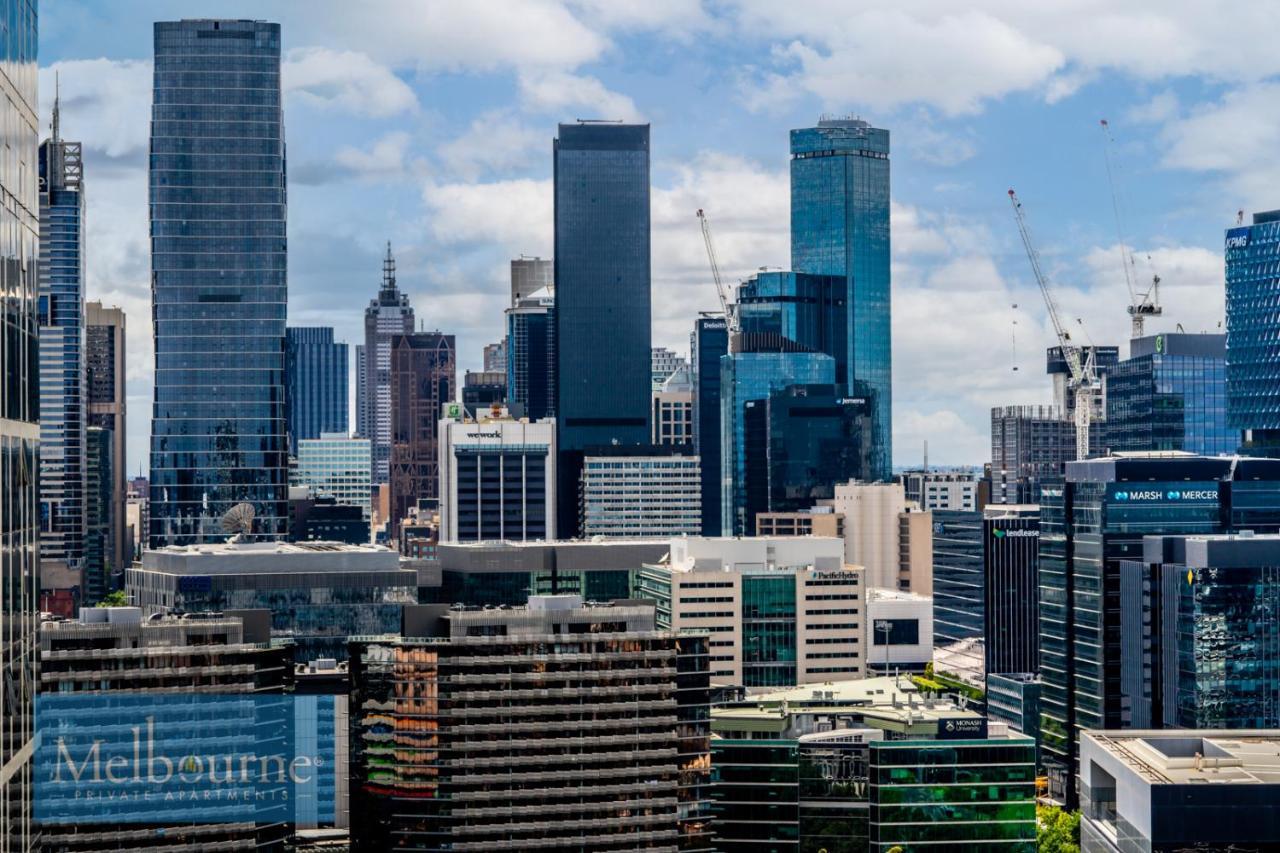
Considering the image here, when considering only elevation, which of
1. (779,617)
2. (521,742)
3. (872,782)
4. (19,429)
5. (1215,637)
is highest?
(19,429)

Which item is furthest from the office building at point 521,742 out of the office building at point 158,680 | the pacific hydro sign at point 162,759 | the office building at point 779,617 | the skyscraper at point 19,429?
the skyscraper at point 19,429

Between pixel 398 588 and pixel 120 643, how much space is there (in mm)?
55543

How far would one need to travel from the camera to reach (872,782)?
129250mm

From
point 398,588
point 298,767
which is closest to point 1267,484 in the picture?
point 398,588

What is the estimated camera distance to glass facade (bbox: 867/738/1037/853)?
423 ft

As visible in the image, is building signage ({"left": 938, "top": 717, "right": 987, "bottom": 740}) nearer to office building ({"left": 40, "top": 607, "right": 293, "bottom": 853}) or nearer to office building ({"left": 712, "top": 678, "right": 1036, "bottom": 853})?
office building ({"left": 712, "top": 678, "right": 1036, "bottom": 853})

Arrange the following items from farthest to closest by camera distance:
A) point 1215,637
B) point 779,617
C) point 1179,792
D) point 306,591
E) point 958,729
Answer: point 779,617
point 306,591
point 1215,637
point 958,729
point 1179,792

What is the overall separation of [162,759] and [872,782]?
44998 millimetres

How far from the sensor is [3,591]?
2609 centimetres

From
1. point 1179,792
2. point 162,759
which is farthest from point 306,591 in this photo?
point 1179,792

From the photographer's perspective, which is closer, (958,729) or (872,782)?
(872,782)

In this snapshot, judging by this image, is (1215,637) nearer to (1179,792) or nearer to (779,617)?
(779,617)

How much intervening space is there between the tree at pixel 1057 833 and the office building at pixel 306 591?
194ft

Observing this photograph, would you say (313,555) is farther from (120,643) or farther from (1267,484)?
(1267,484)
